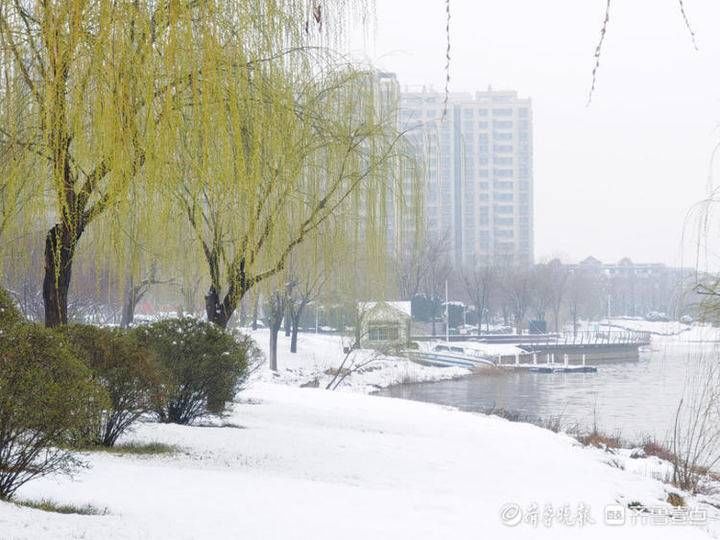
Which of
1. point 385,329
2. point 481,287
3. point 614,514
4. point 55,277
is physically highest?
point 481,287

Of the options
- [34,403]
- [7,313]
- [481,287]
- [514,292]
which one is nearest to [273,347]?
[7,313]

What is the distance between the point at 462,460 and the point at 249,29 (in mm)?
5645

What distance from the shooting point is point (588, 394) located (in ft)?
79.0

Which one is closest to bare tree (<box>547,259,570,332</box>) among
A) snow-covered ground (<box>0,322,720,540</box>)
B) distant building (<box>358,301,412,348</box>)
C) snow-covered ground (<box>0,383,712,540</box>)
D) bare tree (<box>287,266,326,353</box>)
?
bare tree (<box>287,266,326,353</box>)

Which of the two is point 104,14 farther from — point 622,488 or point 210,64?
point 622,488

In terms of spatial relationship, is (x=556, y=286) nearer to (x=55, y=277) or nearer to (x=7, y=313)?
(x=55, y=277)

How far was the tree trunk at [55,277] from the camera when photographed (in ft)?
17.8

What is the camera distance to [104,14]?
3.03m

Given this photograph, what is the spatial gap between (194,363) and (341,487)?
2864 mm

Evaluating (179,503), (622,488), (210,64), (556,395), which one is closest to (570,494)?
(622,488)

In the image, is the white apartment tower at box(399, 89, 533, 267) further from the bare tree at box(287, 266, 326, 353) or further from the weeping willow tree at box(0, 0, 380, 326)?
the weeping willow tree at box(0, 0, 380, 326)

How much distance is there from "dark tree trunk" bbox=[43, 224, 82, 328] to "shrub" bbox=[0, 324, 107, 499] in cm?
61

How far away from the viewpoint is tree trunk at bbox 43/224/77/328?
5414mm

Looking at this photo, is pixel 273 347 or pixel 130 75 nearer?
pixel 130 75
